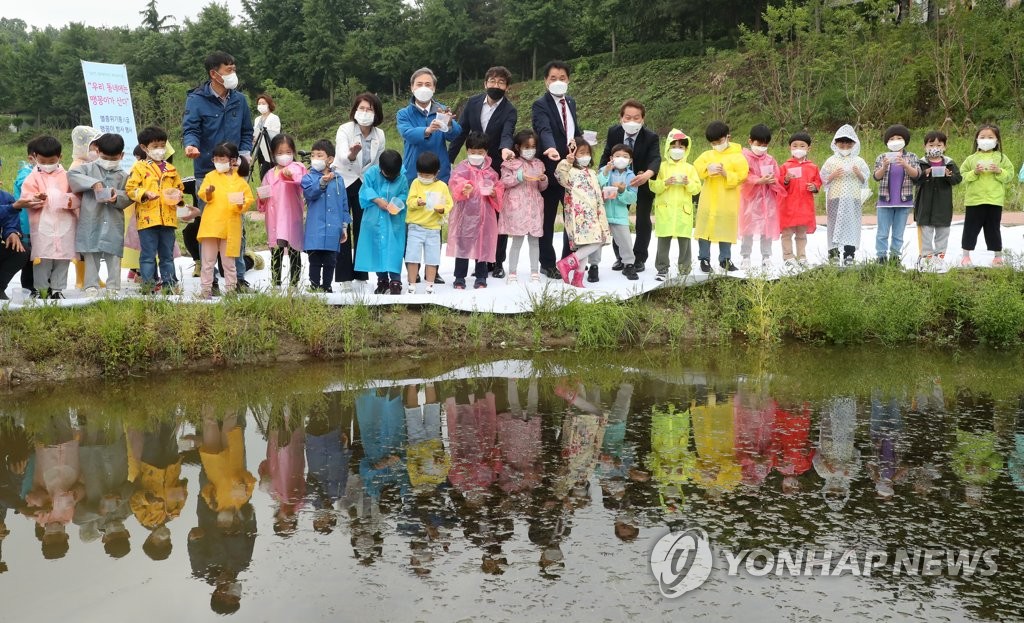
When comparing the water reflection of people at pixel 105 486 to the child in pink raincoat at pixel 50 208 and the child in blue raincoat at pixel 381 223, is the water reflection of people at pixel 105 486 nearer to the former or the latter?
the child in pink raincoat at pixel 50 208

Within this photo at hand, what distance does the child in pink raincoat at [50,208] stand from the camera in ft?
23.0

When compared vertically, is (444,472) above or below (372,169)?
below

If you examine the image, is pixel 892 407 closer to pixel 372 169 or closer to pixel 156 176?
pixel 372 169

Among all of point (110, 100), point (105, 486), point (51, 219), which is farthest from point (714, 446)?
point (110, 100)

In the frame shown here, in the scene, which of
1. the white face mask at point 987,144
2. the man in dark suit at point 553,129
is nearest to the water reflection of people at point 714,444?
the man in dark suit at point 553,129

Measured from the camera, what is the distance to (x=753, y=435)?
495 cm

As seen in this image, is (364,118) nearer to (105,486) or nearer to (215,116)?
(215,116)

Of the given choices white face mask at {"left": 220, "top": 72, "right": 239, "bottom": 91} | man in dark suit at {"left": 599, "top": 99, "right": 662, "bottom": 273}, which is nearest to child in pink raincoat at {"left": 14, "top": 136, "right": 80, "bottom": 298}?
white face mask at {"left": 220, "top": 72, "right": 239, "bottom": 91}

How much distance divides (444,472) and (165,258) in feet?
13.0

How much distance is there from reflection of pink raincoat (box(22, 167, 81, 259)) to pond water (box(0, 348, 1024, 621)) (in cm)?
131

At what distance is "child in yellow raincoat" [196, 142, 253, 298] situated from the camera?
7266 millimetres

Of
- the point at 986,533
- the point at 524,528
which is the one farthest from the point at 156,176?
the point at 986,533

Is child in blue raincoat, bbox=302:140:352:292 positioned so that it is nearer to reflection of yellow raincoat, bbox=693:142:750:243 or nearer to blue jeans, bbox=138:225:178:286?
blue jeans, bbox=138:225:178:286

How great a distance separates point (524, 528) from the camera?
3723 millimetres
